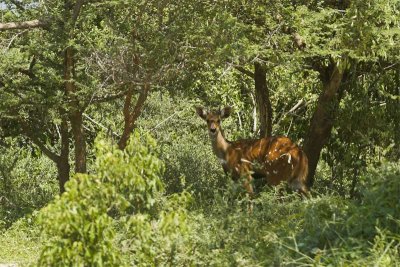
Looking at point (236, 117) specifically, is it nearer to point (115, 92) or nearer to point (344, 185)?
point (344, 185)

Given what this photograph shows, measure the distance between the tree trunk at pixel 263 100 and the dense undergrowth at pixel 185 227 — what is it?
457 cm

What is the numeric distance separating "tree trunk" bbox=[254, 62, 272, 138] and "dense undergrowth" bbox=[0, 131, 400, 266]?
4566mm

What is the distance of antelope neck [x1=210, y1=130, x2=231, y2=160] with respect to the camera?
12.5 meters

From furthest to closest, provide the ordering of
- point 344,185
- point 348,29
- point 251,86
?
1. point 251,86
2. point 344,185
3. point 348,29

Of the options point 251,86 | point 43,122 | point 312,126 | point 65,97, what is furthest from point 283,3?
point 251,86

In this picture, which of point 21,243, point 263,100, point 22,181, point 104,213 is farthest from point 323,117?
point 104,213

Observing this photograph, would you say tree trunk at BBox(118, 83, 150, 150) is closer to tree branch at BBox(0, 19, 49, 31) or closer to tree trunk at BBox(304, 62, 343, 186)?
tree branch at BBox(0, 19, 49, 31)

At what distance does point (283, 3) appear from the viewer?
11.4 metres

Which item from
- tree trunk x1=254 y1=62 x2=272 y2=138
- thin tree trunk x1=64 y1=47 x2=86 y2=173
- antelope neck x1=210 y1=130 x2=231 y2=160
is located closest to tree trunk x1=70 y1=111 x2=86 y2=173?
thin tree trunk x1=64 y1=47 x2=86 y2=173

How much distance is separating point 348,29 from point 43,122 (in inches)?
177

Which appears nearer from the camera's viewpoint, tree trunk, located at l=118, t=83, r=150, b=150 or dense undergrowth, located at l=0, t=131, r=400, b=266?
dense undergrowth, located at l=0, t=131, r=400, b=266

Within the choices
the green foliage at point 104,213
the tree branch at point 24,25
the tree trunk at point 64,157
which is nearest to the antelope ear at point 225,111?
the tree trunk at point 64,157

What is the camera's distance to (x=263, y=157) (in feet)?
39.8

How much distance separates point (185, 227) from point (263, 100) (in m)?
6.89
